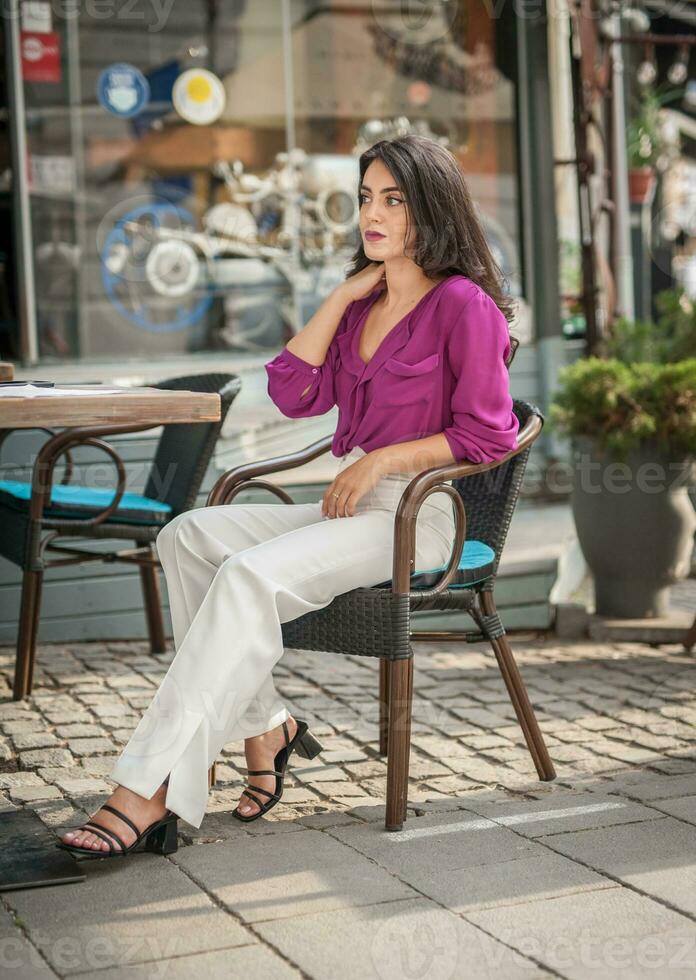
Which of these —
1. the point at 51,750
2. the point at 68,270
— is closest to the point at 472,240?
the point at 51,750

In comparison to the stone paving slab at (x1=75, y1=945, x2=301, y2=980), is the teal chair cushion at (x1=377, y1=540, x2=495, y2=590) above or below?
above

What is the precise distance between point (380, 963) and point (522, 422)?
1.50 meters

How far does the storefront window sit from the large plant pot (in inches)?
106

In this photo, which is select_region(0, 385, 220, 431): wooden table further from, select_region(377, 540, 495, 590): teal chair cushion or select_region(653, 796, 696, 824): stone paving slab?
select_region(653, 796, 696, 824): stone paving slab

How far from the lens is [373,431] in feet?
10.1

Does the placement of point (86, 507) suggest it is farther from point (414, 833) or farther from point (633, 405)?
point (633, 405)

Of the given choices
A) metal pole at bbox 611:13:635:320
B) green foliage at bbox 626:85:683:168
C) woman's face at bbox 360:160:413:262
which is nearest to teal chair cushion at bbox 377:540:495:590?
woman's face at bbox 360:160:413:262

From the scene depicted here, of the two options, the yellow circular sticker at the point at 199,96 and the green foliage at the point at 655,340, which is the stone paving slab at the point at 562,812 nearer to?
the green foliage at the point at 655,340

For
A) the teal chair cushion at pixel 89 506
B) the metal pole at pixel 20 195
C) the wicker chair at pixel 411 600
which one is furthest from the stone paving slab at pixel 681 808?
the metal pole at pixel 20 195

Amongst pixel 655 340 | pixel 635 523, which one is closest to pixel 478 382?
pixel 635 523

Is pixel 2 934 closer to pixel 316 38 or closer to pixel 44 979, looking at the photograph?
pixel 44 979

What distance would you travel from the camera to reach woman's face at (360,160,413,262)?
9.87 feet

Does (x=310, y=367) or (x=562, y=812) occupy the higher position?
(x=310, y=367)

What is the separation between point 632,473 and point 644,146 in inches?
178
